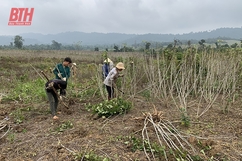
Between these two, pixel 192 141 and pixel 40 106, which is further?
pixel 40 106

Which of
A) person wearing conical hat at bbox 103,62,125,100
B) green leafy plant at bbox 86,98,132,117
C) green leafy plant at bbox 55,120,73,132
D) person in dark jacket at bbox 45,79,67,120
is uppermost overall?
person wearing conical hat at bbox 103,62,125,100

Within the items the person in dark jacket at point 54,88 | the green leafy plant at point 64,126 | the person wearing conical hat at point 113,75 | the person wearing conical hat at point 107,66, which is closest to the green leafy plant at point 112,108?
the person wearing conical hat at point 113,75

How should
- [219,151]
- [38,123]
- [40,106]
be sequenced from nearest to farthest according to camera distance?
[219,151] < [38,123] < [40,106]

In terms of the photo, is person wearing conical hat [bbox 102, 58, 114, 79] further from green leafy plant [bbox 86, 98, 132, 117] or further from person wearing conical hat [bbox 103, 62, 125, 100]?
green leafy plant [bbox 86, 98, 132, 117]

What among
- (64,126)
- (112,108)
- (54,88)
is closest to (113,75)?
(112,108)

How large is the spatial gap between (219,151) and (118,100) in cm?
238

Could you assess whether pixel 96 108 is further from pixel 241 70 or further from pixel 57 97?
pixel 241 70

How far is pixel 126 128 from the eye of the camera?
4176 mm

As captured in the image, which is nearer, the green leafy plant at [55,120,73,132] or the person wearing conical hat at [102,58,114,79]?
the green leafy plant at [55,120,73,132]

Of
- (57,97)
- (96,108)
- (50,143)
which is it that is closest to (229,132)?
(96,108)

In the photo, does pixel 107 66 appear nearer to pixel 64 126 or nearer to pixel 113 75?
pixel 113 75

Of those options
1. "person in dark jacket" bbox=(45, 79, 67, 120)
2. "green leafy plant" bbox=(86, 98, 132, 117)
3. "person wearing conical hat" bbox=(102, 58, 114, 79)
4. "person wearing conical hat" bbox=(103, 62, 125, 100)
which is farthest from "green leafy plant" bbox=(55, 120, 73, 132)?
"person wearing conical hat" bbox=(102, 58, 114, 79)

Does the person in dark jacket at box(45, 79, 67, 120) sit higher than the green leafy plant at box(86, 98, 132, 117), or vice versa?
the person in dark jacket at box(45, 79, 67, 120)

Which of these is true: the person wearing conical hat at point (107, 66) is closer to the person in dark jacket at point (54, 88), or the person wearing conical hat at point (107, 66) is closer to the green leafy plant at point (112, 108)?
the green leafy plant at point (112, 108)
